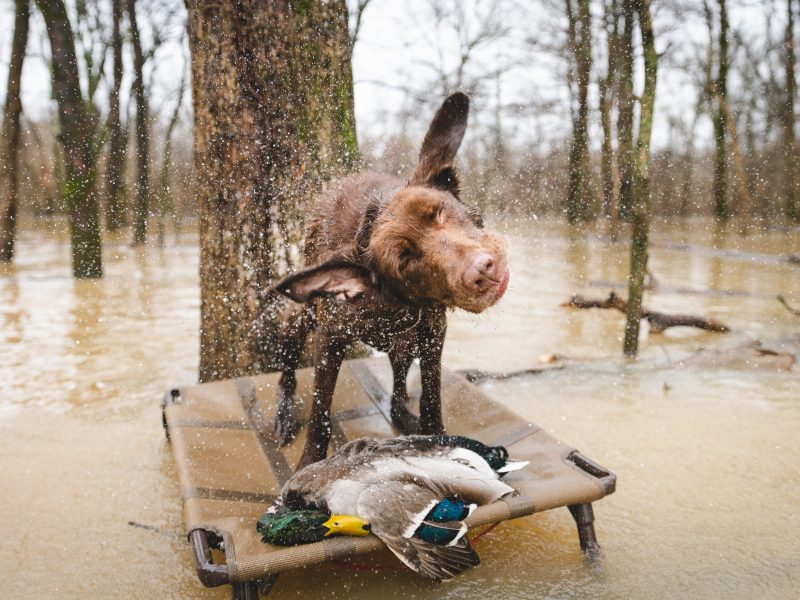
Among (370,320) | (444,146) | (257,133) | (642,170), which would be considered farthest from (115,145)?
(370,320)

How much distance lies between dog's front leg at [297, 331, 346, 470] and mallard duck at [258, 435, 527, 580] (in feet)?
1.37

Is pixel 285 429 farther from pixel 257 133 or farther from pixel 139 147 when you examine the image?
pixel 139 147

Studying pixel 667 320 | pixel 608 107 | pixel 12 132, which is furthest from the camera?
pixel 608 107

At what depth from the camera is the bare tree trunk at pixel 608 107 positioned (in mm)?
18156

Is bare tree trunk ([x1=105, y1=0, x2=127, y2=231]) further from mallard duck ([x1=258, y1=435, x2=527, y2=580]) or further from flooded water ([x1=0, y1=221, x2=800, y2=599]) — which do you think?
mallard duck ([x1=258, y1=435, x2=527, y2=580])

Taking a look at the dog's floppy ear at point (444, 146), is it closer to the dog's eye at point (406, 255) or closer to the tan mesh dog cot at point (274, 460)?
the dog's eye at point (406, 255)

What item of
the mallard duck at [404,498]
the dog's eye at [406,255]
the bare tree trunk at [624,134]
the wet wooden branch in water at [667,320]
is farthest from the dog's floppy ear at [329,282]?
the bare tree trunk at [624,134]

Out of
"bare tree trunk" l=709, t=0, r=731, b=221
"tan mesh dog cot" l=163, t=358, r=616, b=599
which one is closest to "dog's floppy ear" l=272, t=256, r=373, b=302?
"tan mesh dog cot" l=163, t=358, r=616, b=599

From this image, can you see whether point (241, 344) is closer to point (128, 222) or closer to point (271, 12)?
point (271, 12)

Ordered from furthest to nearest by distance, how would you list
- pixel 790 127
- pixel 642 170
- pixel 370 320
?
pixel 790 127, pixel 642 170, pixel 370 320

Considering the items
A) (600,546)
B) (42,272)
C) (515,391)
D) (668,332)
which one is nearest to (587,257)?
(668,332)

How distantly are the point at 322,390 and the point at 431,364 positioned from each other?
0.58 m

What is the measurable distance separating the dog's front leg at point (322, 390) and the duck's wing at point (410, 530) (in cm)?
83

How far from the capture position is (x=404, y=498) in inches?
97.2
